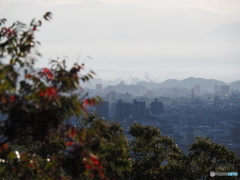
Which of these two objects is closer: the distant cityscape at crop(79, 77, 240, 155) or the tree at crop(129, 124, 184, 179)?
the tree at crop(129, 124, 184, 179)

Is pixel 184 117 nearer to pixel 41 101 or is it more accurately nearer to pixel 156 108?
pixel 156 108

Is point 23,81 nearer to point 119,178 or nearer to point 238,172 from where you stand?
point 119,178

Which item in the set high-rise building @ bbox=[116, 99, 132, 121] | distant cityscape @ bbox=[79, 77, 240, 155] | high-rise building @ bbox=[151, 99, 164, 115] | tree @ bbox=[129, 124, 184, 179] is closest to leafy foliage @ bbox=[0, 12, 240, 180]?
Result: tree @ bbox=[129, 124, 184, 179]

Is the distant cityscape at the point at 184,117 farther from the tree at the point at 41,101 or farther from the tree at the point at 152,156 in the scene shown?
the tree at the point at 41,101

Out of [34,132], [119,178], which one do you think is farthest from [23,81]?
[119,178]

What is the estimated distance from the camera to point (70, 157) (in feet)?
11.8

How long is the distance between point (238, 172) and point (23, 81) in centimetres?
773

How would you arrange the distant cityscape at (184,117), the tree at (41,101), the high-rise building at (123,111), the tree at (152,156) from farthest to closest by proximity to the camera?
the high-rise building at (123,111) → the distant cityscape at (184,117) → the tree at (152,156) → the tree at (41,101)

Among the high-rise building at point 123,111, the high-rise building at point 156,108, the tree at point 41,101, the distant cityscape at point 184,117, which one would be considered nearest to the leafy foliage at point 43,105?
the tree at point 41,101

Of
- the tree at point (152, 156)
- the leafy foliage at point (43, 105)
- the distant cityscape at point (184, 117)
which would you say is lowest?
the distant cityscape at point (184, 117)

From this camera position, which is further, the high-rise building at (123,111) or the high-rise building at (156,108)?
the high-rise building at (156,108)

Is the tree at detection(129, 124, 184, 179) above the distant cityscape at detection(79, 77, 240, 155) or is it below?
above

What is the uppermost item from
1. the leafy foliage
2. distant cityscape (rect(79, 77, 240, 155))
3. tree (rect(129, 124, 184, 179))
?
the leafy foliage

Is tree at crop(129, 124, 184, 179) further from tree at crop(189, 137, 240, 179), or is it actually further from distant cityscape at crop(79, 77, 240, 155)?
distant cityscape at crop(79, 77, 240, 155)
